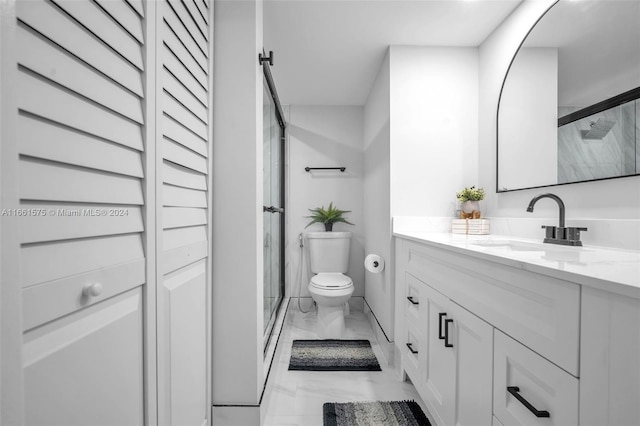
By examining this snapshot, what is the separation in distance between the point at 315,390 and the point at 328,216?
1.69 metres

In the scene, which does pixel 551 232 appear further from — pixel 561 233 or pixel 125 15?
pixel 125 15

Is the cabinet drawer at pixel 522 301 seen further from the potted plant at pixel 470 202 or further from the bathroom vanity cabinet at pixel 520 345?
the potted plant at pixel 470 202

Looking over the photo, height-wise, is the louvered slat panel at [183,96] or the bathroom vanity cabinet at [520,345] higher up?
the louvered slat panel at [183,96]

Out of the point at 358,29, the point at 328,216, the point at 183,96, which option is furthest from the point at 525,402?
the point at 328,216

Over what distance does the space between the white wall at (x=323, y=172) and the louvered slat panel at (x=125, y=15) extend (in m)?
2.49

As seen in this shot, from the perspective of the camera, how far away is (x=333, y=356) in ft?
6.89

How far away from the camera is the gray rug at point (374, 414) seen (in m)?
1.44

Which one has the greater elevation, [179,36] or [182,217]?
[179,36]

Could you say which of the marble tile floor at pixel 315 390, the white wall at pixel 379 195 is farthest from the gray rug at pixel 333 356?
the white wall at pixel 379 195

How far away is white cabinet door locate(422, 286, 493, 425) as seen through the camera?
3.14 ft

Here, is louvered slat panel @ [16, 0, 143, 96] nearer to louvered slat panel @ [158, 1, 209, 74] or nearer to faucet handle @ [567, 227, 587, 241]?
louvered slat panel @ [158, 1, 209, 74]

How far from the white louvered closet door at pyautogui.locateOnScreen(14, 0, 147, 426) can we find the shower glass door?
1.23 m

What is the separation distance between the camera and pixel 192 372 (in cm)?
110

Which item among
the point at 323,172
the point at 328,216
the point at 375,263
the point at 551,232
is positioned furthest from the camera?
the point at 323,172
